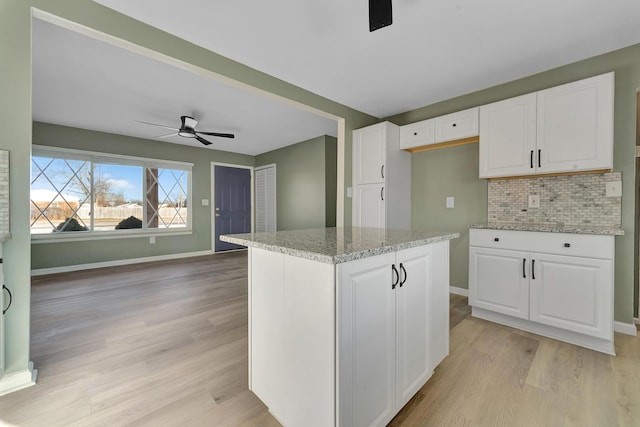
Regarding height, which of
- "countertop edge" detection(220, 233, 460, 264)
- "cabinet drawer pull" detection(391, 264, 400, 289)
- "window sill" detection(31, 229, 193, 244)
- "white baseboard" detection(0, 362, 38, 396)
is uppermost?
"countertop edge" detection(220, 233, 460, 264)

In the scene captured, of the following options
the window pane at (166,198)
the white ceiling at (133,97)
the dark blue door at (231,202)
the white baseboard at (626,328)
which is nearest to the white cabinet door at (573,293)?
the white baseboard at (626,328)

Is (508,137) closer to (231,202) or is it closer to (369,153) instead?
(369,153)

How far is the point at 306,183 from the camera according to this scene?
211 inches

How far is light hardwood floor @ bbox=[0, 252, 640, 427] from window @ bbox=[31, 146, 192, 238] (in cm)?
233

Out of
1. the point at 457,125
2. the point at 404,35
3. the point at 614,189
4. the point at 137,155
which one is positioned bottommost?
the point at 614,189

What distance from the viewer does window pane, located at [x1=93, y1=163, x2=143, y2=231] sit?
4617 mm

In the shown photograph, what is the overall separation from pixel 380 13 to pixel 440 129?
1.97 metres

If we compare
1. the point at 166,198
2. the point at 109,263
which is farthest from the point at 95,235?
the point at 166,198

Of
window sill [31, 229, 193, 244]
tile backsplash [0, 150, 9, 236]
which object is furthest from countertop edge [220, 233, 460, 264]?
window sill [31, 229, 193, 244]

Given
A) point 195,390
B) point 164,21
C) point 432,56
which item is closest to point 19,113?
point 164,21

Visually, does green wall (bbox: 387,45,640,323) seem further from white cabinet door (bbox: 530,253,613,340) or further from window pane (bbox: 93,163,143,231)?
window pane (bbox: 93,163,143,231)

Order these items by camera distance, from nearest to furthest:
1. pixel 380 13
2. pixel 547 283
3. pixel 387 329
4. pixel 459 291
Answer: pixel 387 329 < pixel 380 13 < pixel 547 283 < pixel 459 291

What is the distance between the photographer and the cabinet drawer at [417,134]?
3.09 meters

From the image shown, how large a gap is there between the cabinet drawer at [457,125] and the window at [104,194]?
16.0 ft
